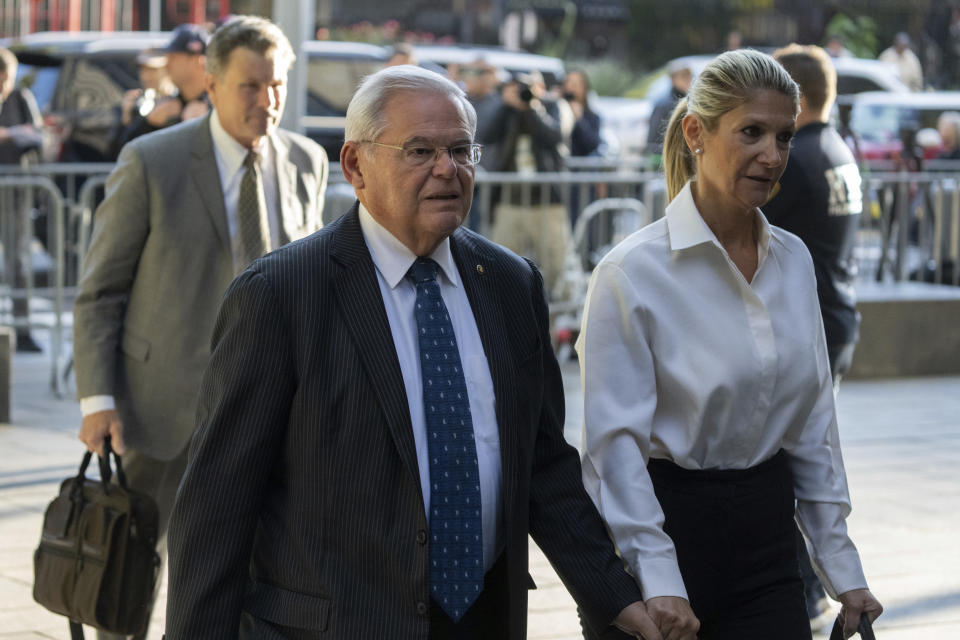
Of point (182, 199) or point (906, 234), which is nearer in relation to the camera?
point (182, 199)

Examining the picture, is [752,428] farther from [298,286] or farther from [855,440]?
[855,440]

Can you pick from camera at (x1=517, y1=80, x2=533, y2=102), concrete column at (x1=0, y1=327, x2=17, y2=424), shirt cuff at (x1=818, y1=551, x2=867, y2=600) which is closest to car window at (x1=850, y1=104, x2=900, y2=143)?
camera at (x1=517, y1=80, x2=533, y2=102)

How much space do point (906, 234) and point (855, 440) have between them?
11.0 ft

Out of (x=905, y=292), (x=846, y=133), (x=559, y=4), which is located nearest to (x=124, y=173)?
(x=846, y=133)

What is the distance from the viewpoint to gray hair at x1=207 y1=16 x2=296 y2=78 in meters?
4.70

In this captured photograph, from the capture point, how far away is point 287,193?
190 inches

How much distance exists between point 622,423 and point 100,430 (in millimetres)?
1828

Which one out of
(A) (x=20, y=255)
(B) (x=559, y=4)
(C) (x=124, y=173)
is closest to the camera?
(C) (x=124, y=173)

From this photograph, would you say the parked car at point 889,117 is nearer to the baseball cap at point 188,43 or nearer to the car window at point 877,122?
the car window at point 877,122

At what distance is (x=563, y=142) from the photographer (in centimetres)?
1238

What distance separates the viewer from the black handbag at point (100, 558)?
425 centimetres

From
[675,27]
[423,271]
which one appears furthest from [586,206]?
[675,27]

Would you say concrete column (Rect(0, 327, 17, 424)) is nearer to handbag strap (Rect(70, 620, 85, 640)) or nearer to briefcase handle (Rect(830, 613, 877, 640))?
handbag strap (Rect(70, 620, 85, 640))

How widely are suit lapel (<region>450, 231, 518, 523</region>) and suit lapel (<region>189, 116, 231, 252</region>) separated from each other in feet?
5.21
